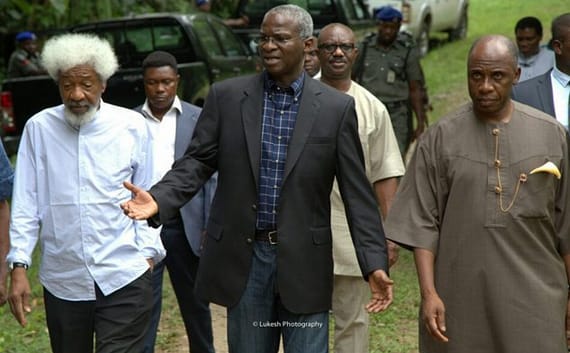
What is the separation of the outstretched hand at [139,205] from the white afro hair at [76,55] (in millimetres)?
896

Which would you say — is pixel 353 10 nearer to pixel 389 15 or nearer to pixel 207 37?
pixel 207 37

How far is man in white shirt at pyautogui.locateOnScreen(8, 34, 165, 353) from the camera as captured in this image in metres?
5.05

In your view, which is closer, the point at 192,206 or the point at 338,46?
the point at 338,46

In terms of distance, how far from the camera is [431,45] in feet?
72.6

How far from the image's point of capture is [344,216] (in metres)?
5.98

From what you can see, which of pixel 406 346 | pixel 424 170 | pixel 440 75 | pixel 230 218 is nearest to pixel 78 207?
pixel 230 218

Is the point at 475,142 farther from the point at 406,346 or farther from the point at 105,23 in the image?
the point at 105,23

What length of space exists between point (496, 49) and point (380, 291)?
1.11m

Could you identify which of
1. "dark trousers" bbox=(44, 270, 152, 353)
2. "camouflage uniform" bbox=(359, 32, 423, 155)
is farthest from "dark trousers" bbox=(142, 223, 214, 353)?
"camouflage uniform" bbox=(359, 32, 423, 155)

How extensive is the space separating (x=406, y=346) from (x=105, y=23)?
247 inches

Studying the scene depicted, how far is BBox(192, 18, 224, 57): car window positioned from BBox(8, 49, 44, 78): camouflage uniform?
2716 mm

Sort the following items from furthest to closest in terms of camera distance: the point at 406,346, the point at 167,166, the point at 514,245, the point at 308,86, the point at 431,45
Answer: the point at 431,45, the point at 406,346, the point at 167,166, the point at 308,86, the point at 514,245

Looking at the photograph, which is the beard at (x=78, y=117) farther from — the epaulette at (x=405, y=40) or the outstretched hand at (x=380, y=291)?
the epaulette at (x=405, y=40)

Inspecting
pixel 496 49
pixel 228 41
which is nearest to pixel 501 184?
pixel 496 49
